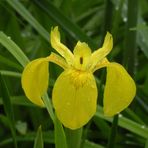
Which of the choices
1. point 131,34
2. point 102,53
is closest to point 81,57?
point 102,53

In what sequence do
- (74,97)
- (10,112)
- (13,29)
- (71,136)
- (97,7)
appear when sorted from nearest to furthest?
(74,97) → (71,136) → (10,112) → (13,29) → (97,7)

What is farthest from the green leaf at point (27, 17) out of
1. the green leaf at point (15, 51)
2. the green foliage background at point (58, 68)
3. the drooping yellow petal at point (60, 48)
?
the drooping yellow petal at point (60, 48)

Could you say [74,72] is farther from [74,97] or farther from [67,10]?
[67,10]

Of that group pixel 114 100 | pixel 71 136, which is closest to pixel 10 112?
pixel 71 136

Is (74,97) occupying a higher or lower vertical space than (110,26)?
higher

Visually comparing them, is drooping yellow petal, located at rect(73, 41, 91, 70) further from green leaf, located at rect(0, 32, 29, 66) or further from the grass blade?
the grass blade
